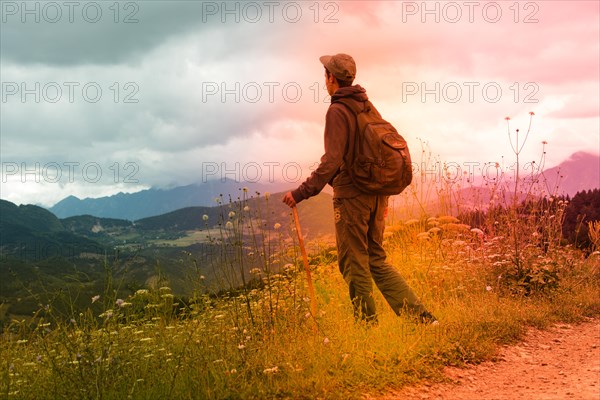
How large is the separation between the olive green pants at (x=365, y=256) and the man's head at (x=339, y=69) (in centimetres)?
110

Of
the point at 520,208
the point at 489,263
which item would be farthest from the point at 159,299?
the point at 520,208

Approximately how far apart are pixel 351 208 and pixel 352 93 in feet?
3.55

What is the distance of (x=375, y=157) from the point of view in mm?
5453

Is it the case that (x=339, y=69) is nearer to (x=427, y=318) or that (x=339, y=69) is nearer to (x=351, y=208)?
(x=351, y=208)

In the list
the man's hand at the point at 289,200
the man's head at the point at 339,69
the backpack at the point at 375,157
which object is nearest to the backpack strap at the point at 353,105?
the backpack at the point at 375,157

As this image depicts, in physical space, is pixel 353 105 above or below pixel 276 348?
above

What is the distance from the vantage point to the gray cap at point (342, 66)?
5.56 metres

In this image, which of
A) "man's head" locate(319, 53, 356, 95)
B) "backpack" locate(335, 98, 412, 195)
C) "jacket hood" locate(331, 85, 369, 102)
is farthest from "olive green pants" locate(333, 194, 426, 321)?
"man's head" locate(319, 53, 356, 95)

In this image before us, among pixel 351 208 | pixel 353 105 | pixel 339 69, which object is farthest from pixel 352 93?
pixel 351 208

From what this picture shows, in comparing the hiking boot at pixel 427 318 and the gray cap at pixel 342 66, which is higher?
the gray cap at pixel 342 66

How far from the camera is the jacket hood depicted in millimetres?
5559

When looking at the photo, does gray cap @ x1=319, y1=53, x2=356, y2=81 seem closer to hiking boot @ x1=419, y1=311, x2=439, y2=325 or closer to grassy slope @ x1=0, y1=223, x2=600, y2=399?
grassy slope @ x1=0, y1=223, x2=600, y2=399

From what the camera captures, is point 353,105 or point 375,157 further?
point 353,105

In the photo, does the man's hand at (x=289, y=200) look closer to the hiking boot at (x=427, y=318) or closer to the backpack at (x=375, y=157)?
the backpack at (x=375, y=157)
